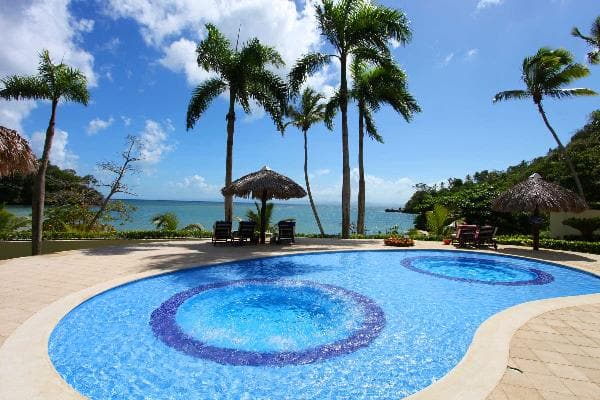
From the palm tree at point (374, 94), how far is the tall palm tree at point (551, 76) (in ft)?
23.6

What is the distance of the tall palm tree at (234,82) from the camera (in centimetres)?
1641

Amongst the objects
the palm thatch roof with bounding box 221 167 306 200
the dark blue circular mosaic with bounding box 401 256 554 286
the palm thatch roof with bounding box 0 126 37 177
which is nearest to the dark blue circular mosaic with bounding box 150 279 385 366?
the dark blue circular mosaic with bounding box 401 256 554 286

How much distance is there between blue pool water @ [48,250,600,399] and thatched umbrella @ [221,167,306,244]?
4.60 meters

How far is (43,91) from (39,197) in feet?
13.1

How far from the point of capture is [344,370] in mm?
4434

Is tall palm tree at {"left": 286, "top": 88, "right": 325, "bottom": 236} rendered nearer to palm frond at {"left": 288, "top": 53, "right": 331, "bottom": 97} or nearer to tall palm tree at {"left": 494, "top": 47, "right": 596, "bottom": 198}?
palm frond at {"left": 288, "top": 53, "right": 331, "bottom": 97}

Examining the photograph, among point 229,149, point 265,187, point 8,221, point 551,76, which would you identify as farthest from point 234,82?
point 551,76

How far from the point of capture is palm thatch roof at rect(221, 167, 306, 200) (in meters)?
14.1

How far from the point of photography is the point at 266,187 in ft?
46.0

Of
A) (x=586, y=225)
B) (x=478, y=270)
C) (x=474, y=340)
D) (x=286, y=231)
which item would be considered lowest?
(x=474, y=340)

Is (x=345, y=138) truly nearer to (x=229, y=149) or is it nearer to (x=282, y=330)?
(x=229, y=149)

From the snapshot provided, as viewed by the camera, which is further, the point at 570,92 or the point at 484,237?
the point at 570,92

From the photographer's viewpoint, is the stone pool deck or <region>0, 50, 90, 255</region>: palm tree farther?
<region>0, 50, 90, 255</region>: palm tree

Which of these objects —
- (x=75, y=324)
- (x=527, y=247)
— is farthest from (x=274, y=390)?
(x=527, y=247)
